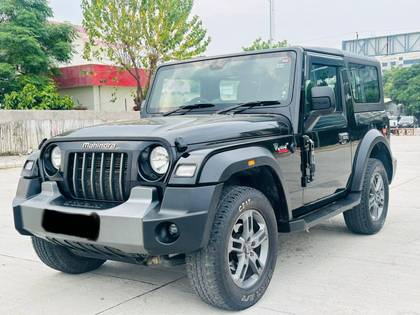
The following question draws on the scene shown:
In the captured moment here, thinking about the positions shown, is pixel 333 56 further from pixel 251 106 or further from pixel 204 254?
pixel 204 254

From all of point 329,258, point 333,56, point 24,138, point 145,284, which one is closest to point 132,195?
point 145,284

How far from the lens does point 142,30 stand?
2370cm

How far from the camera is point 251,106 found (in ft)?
13.9

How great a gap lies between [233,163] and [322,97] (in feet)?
4.04

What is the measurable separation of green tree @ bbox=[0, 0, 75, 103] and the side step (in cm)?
2189

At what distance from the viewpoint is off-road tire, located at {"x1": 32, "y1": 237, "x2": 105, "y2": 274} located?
405 centimetres

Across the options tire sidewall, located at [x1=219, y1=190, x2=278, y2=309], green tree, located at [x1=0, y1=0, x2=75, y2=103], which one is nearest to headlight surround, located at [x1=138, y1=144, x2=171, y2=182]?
tire sidewall, located at [x1=219, y1=190, x2=278, y2=309]

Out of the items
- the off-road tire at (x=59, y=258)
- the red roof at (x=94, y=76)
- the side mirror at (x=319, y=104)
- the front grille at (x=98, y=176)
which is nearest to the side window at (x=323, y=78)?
the side mirror at (x=319, y=104)

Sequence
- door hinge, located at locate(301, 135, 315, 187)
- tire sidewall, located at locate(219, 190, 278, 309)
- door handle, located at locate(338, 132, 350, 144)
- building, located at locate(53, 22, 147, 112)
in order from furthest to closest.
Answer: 1. building, located at locate(53, 22, 147, 112)
2. door handle, located at locate(338, 132, 350, 144)
3. door hinge, located at locate(301, 135, 315, 187)
4. tire sidewall, located at locate(219, 190, 278, 309)

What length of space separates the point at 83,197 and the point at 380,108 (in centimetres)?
378

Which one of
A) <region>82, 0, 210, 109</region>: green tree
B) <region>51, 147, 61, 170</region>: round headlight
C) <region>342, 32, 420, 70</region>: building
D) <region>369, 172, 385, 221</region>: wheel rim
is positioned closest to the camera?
<region>51, 147, 61, 170</region>: round headlight

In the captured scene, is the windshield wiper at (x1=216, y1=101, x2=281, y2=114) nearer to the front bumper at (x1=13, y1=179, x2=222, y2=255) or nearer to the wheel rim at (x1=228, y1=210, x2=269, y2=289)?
the wheel rim at (x1=228, y1=210, x2=269, y2=289)

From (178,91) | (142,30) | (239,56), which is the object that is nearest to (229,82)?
(239,56)

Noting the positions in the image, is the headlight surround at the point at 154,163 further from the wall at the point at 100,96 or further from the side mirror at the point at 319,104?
the wall at the point at 100,96
